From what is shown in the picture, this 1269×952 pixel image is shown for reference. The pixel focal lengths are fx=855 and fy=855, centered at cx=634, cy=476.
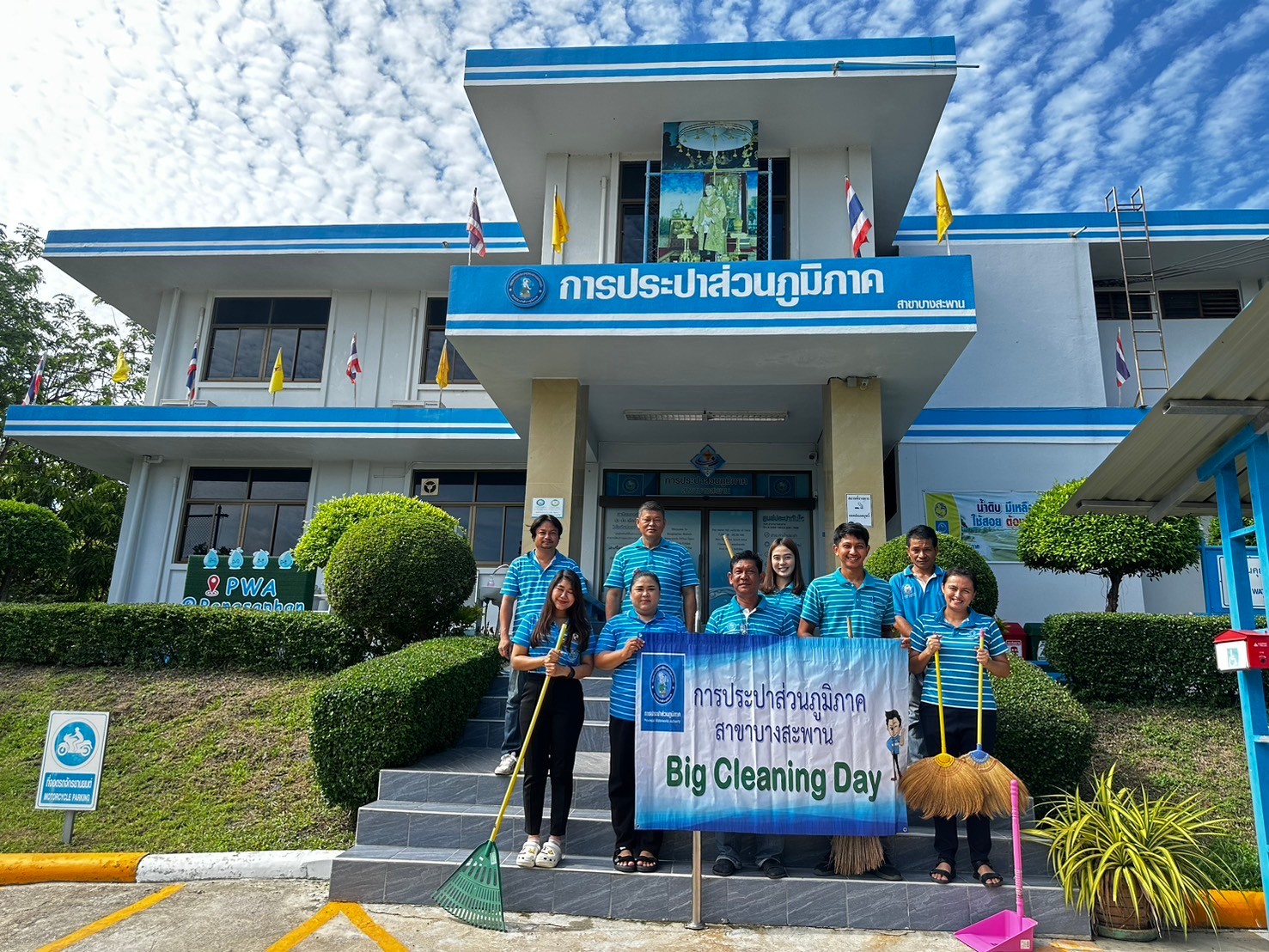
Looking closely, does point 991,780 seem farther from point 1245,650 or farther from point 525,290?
point 525,290

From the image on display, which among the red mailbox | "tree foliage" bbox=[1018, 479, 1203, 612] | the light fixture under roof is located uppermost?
the light fixture under roof

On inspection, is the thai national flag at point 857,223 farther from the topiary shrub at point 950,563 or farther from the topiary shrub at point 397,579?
the topiary shrub at point 397,579

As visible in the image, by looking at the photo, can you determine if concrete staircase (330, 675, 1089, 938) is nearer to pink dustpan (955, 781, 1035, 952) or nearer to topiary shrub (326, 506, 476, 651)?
pink dustpan (955, 781, 1035, 952)

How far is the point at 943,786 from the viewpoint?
4289 millimetres

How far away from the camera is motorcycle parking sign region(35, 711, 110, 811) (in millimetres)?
5523

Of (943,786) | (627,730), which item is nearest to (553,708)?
(627,730)

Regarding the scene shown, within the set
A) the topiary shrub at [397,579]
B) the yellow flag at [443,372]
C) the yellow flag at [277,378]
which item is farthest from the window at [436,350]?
the topiary shrub at [397,579]

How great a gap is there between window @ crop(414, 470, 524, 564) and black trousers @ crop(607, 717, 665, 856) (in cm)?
999

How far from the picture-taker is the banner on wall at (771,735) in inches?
174

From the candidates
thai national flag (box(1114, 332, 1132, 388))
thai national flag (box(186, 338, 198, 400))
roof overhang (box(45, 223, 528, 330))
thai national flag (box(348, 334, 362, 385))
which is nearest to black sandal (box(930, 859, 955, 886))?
thai national flag (box(1114, 332, 1132, 388))

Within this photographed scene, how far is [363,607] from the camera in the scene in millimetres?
7852

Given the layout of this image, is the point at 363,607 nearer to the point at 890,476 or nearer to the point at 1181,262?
the point at 890,476

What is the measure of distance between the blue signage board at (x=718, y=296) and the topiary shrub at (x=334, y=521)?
2.85 metres

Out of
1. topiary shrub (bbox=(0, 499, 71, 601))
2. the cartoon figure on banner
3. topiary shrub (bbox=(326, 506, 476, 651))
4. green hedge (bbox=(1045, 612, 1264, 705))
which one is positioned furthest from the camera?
topiary shrub (bbox=(0, 499, 71, 601))
